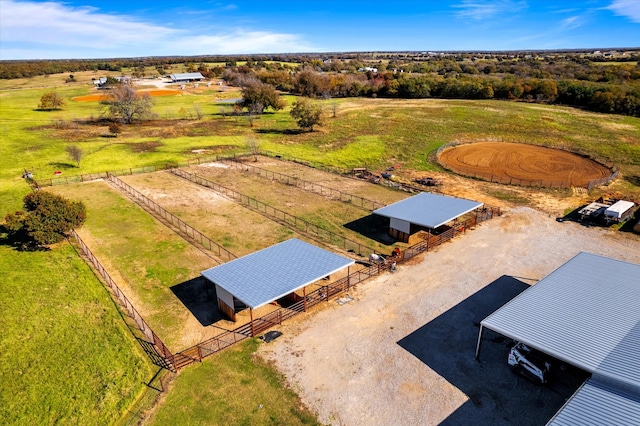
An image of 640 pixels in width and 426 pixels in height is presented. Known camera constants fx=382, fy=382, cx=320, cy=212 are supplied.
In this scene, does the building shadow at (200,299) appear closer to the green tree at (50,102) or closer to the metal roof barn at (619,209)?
the metal roof barn at (619,209)

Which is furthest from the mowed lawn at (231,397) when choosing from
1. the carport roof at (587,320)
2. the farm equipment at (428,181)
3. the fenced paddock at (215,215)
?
the farm equipment at (428,181)

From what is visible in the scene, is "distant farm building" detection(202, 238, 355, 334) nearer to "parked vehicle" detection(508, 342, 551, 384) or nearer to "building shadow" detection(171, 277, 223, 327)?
"building shadow" detection(171, 277, 223, 327)

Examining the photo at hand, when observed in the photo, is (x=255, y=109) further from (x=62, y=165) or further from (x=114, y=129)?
(x=62, y=165)

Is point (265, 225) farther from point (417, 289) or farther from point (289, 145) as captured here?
point (289, 145)

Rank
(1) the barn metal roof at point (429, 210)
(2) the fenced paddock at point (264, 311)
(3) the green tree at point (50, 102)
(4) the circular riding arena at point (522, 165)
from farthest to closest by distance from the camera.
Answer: (3) the green tree at point (50, 102) → (4) the circular riding arena at point (522, 165) → (1) the barn metal roof at point (429, 210) → (2) the fenced paddock at point (264, 311)

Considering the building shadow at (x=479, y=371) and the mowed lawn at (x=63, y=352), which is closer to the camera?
the building shadow at (x=479, y=371)

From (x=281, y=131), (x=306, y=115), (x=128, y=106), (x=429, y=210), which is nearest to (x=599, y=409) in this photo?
(x=429, y=210)

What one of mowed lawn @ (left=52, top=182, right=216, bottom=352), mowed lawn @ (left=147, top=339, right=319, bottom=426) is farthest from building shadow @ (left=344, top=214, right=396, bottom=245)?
mowed lawn @ (left=147, top=339, right=319, bottom=426)
